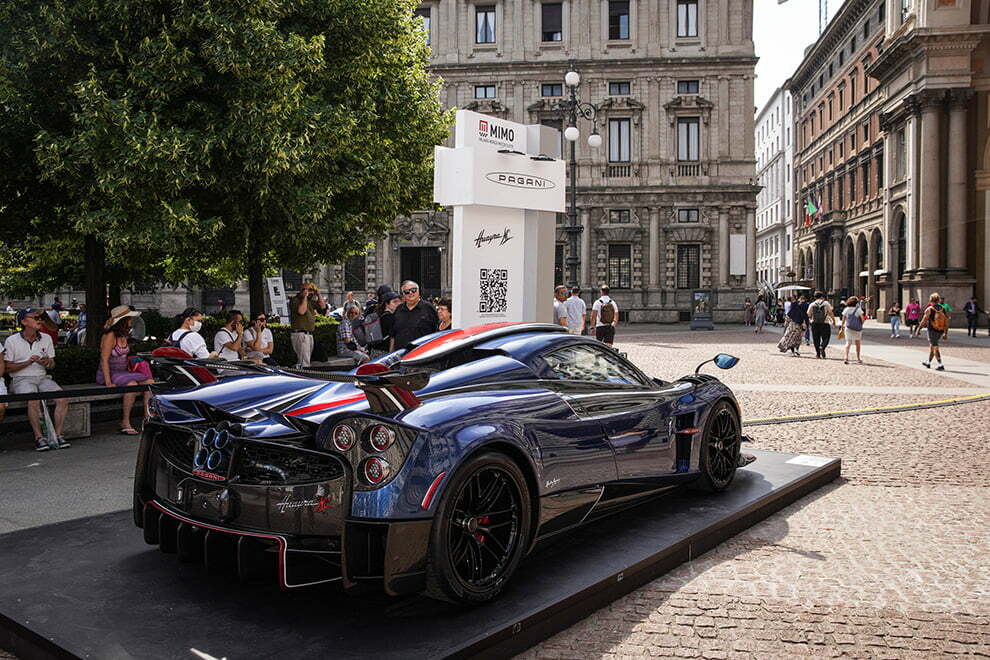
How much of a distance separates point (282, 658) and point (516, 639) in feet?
3.33

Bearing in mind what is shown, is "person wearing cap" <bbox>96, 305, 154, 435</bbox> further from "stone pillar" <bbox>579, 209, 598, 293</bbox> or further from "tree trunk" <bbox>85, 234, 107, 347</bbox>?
"stone pillar" <bbox>579, 209, 598, 293</bbox>

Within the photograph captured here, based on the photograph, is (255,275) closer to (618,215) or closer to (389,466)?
(389,466)

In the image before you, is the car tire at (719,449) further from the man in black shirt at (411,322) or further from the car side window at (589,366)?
the man in black shirt at (411,322)

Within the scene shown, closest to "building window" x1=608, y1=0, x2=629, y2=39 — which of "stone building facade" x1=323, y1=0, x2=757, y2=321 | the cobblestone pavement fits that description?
"stone building facade" x1=323, y1=0, x2=757, y2=321

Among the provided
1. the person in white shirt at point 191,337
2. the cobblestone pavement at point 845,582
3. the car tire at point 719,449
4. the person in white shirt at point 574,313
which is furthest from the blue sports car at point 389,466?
the person in white shirt at point 574,313

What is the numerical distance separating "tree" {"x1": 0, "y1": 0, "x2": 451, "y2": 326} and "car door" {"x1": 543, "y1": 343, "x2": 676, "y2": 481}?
9697 mm

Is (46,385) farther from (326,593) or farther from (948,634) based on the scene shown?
(948,634)

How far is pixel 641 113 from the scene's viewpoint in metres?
47.3

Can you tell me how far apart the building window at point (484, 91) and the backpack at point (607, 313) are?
99.8 feet

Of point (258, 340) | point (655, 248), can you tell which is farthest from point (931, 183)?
point (258, 340)

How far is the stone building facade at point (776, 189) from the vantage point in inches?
3509

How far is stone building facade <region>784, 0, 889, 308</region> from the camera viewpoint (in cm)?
5238

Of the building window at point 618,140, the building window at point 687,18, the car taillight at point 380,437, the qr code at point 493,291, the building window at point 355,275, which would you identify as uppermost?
the building window at point 687,18

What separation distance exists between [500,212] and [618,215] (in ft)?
125
